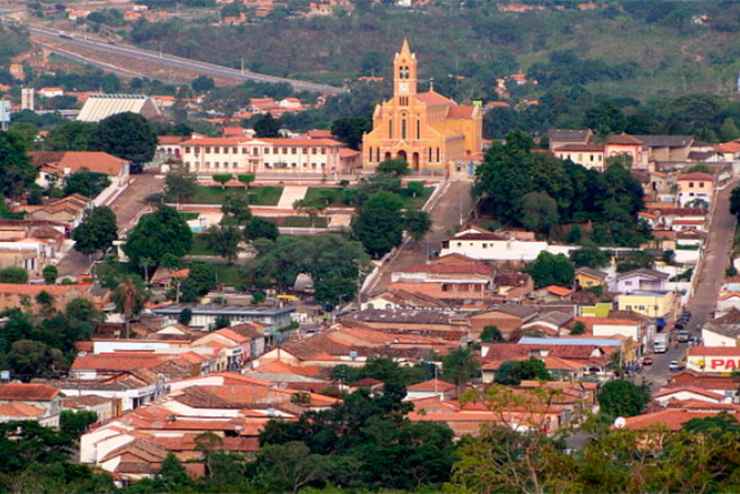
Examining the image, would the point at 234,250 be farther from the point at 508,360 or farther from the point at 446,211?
the point at 508,360

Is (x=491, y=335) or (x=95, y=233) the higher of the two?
(x=95, y=233)

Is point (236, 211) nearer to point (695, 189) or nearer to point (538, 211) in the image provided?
point (538, 211)

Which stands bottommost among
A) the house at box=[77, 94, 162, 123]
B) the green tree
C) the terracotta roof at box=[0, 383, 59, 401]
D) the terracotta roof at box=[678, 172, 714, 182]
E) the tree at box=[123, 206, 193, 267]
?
the terracotta roof at box=[0, 383, 59, 401]

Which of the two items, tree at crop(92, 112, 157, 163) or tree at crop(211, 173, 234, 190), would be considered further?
tree at crop(92, 112, 157, 163)

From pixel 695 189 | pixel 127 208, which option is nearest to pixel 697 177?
pixel 695 189

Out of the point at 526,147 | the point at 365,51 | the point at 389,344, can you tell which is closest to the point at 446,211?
the point at 526,147

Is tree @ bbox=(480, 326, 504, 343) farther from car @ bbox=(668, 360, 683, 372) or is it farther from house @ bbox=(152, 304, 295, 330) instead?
house @ bbox=(152, 304, 295, 330)

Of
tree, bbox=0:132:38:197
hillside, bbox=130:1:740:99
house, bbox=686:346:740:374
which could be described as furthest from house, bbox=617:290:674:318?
hillside, bbox=130:1:740:99

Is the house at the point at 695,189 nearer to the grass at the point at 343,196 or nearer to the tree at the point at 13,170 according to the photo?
the grass at the point at 343,196
